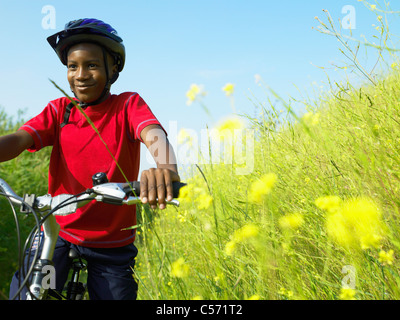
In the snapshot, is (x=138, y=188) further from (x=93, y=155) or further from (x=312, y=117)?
(x=312, y=117)

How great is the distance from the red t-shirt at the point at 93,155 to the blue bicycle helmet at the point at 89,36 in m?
0.37

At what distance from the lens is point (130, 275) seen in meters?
2.24

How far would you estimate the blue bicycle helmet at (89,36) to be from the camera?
2.37 meters

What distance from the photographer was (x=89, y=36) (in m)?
2.37

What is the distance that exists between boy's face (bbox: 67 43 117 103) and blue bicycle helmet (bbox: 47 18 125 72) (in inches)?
2.4

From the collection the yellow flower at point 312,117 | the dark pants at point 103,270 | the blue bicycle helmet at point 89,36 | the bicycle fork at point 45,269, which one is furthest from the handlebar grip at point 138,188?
the blue bicycle helmet at point 89,36

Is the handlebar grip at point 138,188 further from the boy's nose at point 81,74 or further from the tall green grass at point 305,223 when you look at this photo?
the boy's nose at point 81,74

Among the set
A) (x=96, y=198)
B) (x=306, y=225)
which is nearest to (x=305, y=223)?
(x=306, y=225)

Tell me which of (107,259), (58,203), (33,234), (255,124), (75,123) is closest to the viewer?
(33,234)

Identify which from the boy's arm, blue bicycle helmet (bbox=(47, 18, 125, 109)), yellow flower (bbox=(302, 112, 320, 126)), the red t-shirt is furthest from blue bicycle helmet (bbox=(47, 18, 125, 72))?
yellow flower (bbox=(302, 112, 320, 126))

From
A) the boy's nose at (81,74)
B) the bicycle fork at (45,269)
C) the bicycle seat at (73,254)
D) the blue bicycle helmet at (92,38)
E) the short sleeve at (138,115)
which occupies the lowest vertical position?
the bicycle fork at (45,269)
